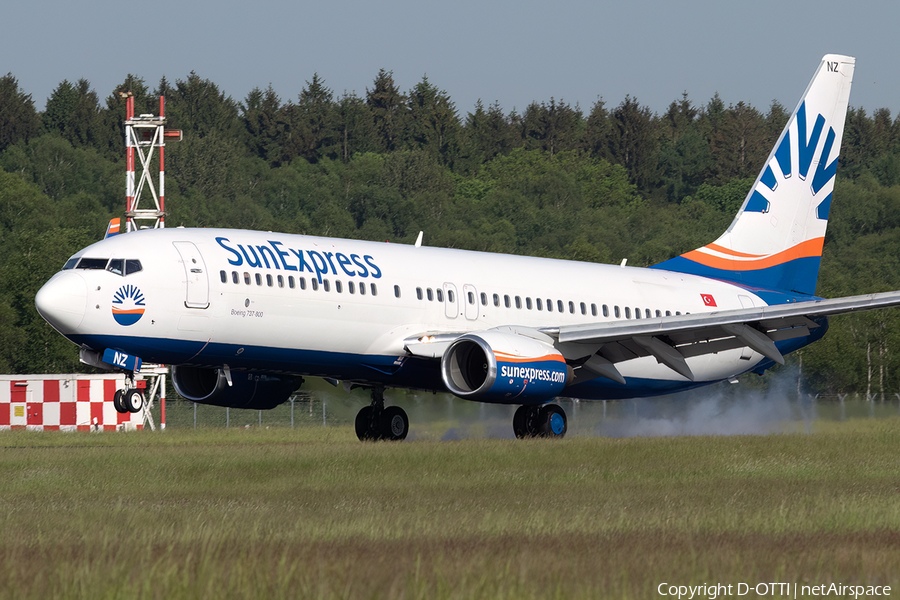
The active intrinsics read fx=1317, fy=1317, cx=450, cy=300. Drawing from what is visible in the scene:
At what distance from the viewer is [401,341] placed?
84.5ft

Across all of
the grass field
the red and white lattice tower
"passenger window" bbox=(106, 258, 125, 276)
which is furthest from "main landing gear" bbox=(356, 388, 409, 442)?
the red and white lattice tower

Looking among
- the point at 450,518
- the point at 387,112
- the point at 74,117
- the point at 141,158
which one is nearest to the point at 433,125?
the point at 387,112

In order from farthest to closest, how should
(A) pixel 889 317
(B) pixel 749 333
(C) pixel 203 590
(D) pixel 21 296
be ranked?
1. (D) pixel 21 296
2. (A) pixel 889 317
3. (B) pixel 749 333
4. (C) pixel 203 590

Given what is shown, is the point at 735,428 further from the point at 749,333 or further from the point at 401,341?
the point at 401,341

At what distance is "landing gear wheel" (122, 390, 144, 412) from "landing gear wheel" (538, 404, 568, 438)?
9.03 meters

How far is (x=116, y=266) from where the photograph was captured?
23047 mm

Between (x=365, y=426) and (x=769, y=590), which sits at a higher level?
(x=769, y=590)

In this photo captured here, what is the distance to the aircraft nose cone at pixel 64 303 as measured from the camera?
22.4 metres

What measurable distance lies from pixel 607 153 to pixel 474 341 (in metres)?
136

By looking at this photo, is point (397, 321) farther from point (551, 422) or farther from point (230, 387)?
point (551, 422)

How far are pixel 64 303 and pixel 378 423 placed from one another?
27.1ft

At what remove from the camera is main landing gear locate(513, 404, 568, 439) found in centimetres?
2789

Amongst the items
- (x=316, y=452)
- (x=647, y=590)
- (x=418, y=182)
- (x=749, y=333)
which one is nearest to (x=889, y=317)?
(x=749, y=333)

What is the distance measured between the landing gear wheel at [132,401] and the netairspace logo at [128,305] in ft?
3.91
